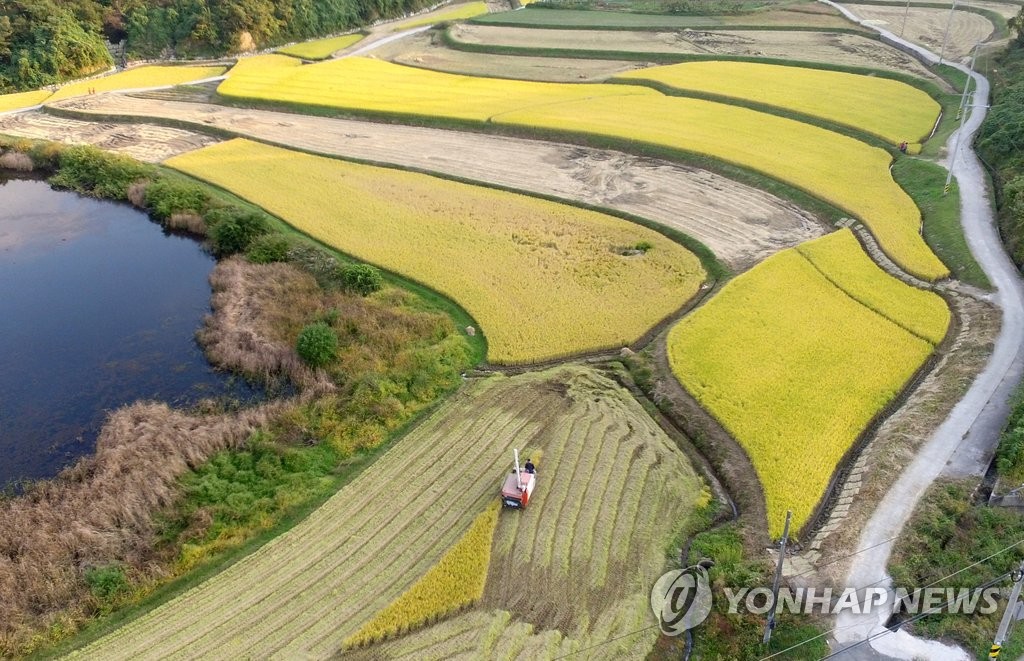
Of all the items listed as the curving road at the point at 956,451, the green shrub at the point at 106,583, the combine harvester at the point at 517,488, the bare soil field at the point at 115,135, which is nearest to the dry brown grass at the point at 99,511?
the green shrub at the point at 106,583

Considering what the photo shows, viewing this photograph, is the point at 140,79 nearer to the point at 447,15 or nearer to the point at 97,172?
the point at 97,172

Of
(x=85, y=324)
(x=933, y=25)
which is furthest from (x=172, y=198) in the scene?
(x=933, y=25)

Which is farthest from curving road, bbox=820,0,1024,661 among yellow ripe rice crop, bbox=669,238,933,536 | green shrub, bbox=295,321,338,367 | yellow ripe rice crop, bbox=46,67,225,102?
yellow ripe rice crop, bbox=46,67,225,102

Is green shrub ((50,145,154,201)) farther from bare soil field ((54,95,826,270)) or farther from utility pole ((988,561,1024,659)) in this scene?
utility pole ((988,561,1024,659))

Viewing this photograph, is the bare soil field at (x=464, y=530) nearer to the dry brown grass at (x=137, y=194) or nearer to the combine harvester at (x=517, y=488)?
the combine harvester at (x=517, y=488)

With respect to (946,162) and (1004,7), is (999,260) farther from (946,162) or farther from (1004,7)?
(1004,7)

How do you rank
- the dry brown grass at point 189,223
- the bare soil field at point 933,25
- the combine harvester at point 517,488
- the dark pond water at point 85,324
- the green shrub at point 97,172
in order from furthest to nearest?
the bare soil field at point 933,25 → the green shrub at point 97,172 → the dry brown grass at point 189,223 → the dark pond water at point 85,324 → the combine harvester at point 517,488

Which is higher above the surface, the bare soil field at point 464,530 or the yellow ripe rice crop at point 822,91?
the yellow ripe rice crop at point 822,91
